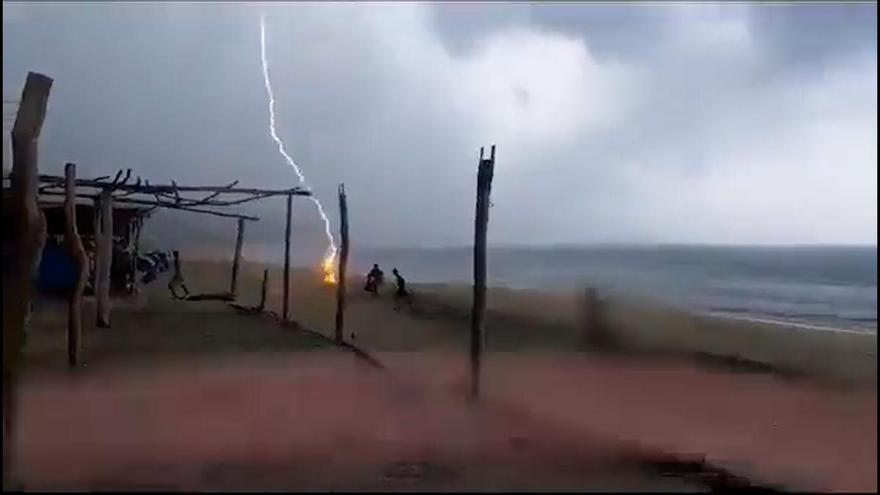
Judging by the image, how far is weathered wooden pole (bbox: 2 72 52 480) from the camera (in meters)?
5.42

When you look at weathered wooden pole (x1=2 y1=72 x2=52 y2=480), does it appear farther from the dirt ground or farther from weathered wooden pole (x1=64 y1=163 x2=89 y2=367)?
weathered wooden pole (x1=64 y1=163 x2=89 y2=367)

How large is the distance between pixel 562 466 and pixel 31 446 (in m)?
3.57

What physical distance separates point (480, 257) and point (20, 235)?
4468mm

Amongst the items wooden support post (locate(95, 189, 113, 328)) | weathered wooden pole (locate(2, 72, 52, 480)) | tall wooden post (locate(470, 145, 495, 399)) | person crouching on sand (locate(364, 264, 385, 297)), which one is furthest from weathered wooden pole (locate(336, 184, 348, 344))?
person crouching on sand (locate(364, 264, 385, 297))

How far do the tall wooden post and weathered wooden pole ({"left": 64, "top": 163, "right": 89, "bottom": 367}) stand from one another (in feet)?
12.3

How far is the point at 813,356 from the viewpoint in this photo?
17.5 meters

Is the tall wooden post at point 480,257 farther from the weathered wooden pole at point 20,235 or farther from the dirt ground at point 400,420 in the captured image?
the weathered wooden pole at point 20,235

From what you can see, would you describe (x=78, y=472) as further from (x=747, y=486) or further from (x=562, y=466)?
(x=747, y=486)

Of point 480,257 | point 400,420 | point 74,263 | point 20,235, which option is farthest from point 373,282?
point 20,235

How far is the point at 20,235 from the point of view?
554 cm

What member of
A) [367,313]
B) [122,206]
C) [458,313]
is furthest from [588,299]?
[122,206]

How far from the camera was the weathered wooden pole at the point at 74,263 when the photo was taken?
9180mm

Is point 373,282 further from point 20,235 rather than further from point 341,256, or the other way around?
point 20,235

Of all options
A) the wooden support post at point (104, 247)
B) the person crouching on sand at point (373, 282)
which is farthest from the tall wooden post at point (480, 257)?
the person crouching on sand at point (373, 282)
